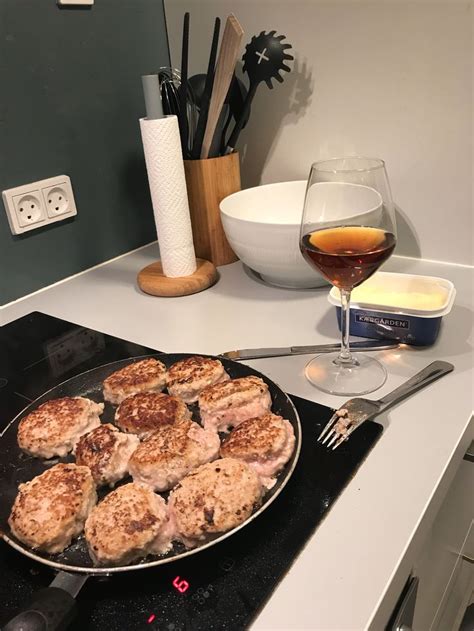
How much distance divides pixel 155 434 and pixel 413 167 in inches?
28.3

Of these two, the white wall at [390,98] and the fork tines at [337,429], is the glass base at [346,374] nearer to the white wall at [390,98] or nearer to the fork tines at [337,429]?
the fork tines at [337,429]

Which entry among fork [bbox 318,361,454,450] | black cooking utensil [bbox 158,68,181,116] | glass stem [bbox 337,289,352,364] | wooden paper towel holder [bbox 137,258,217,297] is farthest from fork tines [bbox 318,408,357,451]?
black cooking utensil [bbox 158,68,181,116]

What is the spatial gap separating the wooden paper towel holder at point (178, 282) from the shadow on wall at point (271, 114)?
0.30 m

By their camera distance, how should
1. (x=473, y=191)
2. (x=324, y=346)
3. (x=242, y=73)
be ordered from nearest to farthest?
1. (x=324, y=346)
2. (x=473, y=191)
3. (x=242, y=73)

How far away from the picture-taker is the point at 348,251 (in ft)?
2.23

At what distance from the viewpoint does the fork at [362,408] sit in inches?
25.0

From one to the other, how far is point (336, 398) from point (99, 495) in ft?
1.02

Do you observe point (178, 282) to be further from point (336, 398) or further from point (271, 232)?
point (336, 398)

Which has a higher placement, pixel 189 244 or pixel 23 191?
pixel 23 191

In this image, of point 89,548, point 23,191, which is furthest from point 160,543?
point 23,191

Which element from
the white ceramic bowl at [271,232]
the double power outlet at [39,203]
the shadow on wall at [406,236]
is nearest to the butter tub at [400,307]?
the white ceramic bowl at [271,232]

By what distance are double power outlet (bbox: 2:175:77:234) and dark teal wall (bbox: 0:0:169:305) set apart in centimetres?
2

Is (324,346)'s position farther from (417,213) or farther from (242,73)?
(242,73)

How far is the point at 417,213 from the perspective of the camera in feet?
3.49
